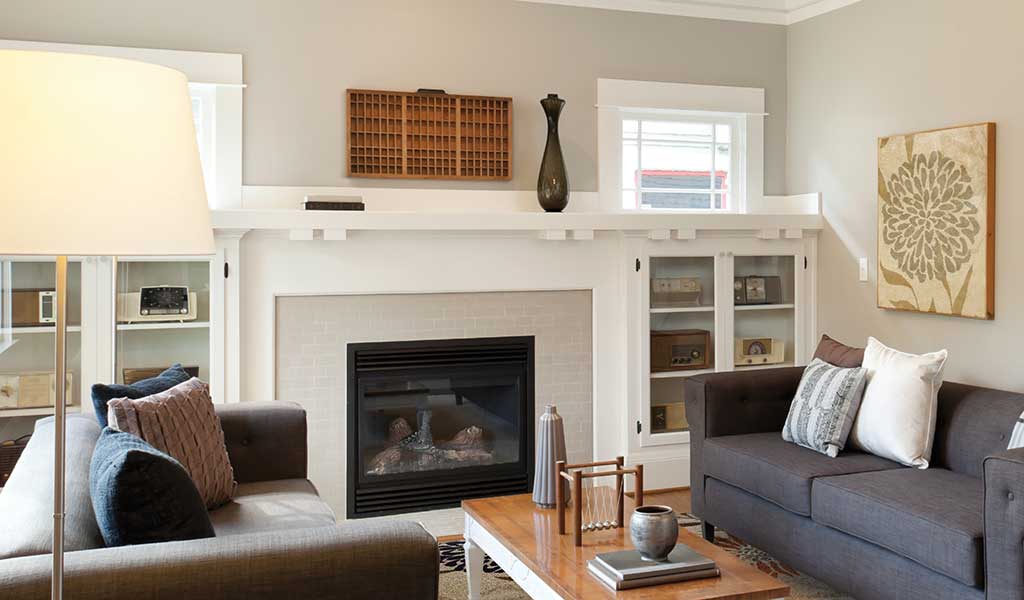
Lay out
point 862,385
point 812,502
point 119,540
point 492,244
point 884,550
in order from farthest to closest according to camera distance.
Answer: point 492,244 → point 862,385 → point 812,502 → point 884,550 → point 119,540

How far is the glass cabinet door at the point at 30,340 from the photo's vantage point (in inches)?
147

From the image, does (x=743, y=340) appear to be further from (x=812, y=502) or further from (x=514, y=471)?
(x=812, y=502)

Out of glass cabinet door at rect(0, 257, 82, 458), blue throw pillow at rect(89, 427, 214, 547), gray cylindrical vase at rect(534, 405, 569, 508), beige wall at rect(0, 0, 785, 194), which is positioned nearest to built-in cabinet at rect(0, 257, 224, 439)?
glass cabinet door at rect(0, 257, 82, 458)

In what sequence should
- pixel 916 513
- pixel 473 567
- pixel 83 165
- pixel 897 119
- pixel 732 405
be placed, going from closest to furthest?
pixel 83 165
pixel 916 513
pixel 473 567
pixel 732 405
pixel 897 119

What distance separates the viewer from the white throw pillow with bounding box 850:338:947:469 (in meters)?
3.30

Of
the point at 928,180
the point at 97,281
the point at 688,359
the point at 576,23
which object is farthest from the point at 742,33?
the point at 97,281

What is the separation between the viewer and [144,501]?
1.97 m

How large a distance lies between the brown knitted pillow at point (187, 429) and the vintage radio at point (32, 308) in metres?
1.15

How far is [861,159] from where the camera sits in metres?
4.52

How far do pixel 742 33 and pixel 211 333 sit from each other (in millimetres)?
3120

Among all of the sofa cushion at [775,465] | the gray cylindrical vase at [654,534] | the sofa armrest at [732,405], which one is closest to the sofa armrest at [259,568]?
the gray cylindrical vase at [654,534]

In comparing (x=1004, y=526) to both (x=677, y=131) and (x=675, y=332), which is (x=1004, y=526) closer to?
(x=675, y=332)

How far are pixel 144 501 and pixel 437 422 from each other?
2.58 meters

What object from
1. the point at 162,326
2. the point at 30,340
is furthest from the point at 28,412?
the point at 162,326
